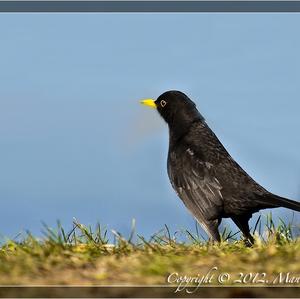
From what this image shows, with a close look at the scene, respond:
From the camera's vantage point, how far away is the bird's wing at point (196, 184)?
→ 28.2ft

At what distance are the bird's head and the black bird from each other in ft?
0.34

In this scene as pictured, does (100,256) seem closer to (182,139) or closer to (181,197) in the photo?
(181,197)

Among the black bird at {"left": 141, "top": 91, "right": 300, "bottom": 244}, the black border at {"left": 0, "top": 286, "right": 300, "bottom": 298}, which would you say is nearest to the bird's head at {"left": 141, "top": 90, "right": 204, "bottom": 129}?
the black bird at {"left": 141, "top": 91, "right": 300, "bottom": 244}

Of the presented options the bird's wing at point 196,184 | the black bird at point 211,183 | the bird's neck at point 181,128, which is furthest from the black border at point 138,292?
the bird's neck at point 181,128

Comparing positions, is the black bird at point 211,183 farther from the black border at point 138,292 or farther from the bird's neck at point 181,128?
the black border at point 138,292

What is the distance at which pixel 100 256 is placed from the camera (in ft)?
19.7

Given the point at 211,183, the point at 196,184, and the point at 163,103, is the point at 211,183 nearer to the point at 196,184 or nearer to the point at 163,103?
the point at 196,184

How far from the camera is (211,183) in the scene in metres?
8.87

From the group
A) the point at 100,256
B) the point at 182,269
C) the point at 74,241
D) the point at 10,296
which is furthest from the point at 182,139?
the point at 10,296

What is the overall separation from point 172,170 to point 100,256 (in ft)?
11.6

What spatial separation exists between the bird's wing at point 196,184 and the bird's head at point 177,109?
0.79 m

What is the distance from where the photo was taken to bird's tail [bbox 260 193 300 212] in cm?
822

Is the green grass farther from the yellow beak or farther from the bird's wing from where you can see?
the yellow beak

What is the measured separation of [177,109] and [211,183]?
1.82 meters
